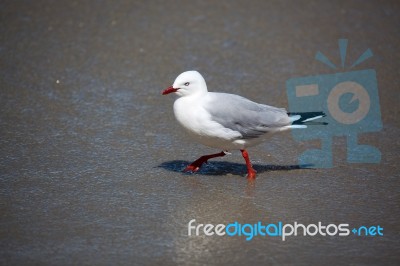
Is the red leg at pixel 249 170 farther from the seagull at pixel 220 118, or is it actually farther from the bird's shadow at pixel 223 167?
the bird's shadow at pixel 223 167

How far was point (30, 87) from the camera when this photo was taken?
273 inches

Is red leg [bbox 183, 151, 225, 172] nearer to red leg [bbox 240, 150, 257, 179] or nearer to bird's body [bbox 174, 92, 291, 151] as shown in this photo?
bird's body [bbox 174, 92, 291, 151]

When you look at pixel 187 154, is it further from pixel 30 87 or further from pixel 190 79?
pixel 30 87

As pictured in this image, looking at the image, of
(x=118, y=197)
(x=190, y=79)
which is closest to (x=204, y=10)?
(x=190, y=79)

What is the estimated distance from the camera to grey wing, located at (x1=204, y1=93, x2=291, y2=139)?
5047 millimetres

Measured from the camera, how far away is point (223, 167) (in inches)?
213

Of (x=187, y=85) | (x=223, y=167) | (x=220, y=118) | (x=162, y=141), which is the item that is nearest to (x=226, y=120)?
(x=220, y=118)

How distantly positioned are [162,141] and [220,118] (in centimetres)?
94

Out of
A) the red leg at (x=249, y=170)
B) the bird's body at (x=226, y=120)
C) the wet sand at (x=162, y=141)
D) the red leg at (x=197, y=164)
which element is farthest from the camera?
the red leg at (x=197, y=164)

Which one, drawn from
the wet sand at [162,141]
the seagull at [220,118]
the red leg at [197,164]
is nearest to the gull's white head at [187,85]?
the seagull at [220,118]

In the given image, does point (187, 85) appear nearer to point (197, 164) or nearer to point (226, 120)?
point (226, 120)

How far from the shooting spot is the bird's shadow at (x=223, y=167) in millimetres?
5293

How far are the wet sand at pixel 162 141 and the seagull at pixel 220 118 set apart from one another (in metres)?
0.27

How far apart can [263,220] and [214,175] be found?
880 millimetres
